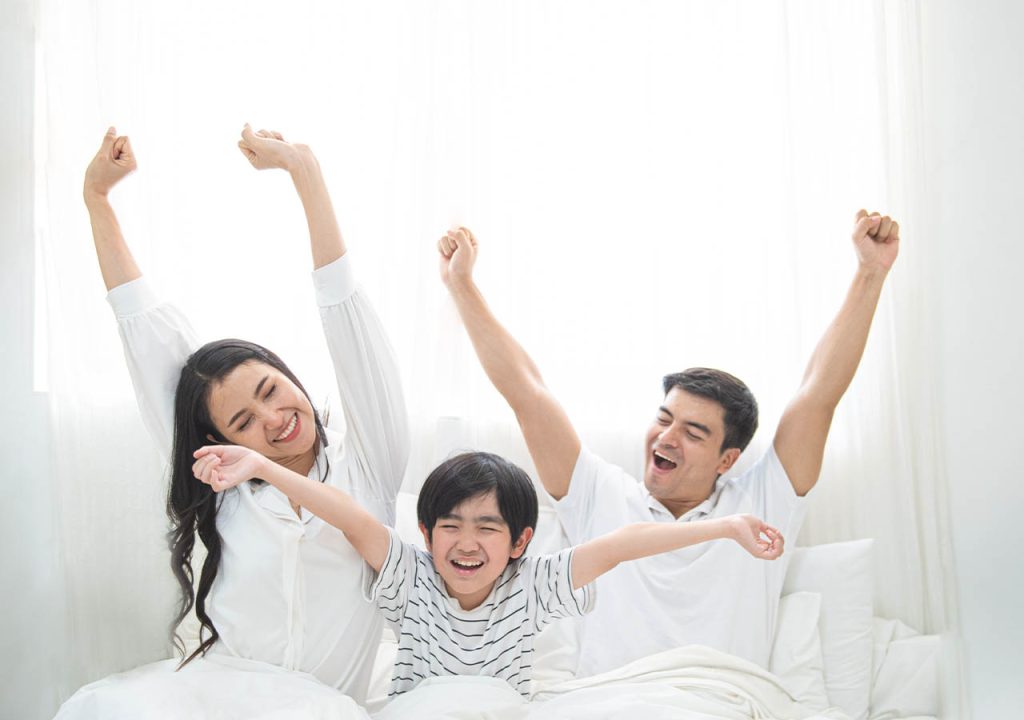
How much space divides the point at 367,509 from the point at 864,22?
1.55 meters

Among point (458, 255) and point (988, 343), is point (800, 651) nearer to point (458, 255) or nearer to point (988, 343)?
point (458, 255)

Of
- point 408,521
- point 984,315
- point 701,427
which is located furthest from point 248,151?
point 984,315

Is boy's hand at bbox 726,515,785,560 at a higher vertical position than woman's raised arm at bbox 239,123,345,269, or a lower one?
lower

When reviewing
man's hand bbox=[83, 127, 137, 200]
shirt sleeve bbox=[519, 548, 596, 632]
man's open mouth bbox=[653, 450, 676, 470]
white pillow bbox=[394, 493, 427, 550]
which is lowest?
shirt sleeve bbox=[519, 548, 596, 632]

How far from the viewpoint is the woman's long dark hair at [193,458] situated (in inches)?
63.2

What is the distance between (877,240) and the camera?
6.18 ft

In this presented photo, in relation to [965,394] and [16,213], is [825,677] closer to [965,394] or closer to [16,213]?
[965,394]

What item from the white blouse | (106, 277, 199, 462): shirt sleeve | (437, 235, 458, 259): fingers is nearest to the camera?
the white blouse

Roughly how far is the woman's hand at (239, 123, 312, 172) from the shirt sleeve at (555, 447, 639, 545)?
815 mm

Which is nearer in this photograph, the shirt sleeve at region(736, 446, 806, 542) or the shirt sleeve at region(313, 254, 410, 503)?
the shirt sleeve at region(313, 254, 410, 503)

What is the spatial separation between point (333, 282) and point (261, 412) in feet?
0.87

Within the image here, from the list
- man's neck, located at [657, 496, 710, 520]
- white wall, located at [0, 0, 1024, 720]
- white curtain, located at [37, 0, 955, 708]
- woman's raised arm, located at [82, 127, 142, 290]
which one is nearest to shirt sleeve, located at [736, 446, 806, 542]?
man's neck, located at [657, 496, 710, 520]

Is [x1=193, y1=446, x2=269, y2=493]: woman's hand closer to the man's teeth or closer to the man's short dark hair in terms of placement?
the man's teeth

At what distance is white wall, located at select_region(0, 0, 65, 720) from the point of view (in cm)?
194
